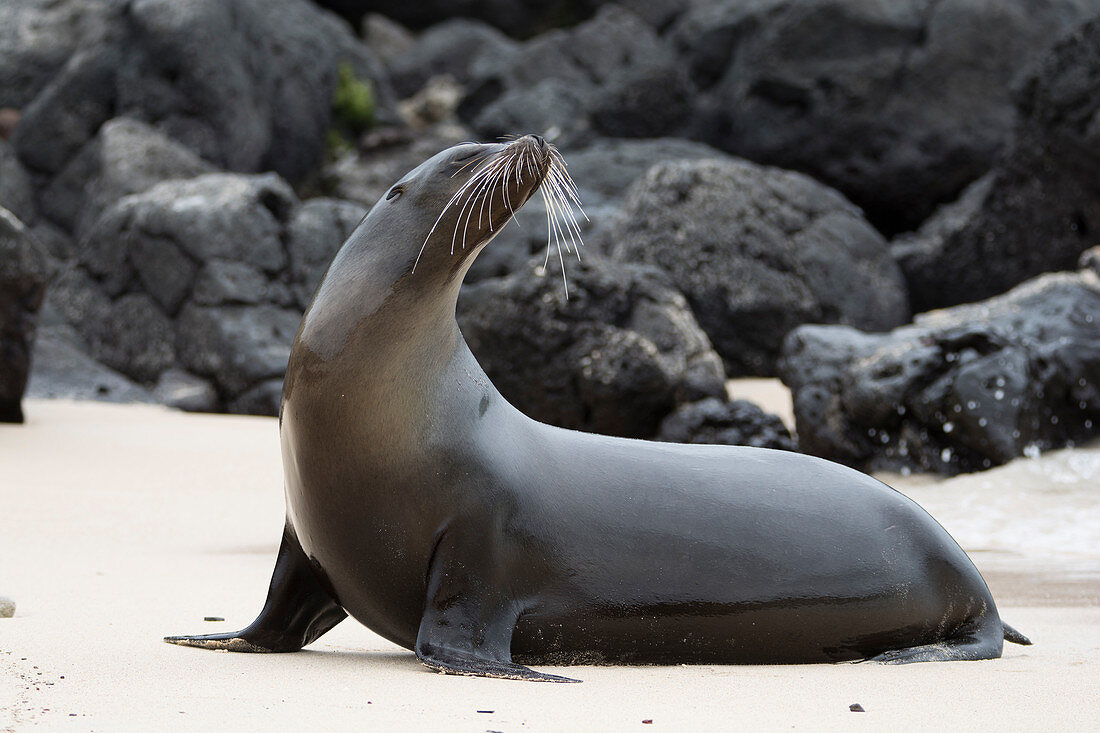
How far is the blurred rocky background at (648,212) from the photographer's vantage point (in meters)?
9.43

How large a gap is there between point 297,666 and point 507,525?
64 cm

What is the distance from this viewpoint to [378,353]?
3184 millimetres

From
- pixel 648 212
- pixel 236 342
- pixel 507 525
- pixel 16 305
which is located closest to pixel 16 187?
pixel 236 342

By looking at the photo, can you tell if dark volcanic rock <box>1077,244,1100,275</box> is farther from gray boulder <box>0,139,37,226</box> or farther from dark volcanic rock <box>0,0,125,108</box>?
dark volcanic rock <box>0,0,125,108</box>

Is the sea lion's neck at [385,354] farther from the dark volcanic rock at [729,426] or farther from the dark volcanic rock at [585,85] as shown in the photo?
the dark volcanic rock at [585,85]

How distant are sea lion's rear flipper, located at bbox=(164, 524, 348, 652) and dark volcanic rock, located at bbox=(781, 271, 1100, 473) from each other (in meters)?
6.39

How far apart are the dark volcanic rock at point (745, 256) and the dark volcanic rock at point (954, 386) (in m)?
3.96

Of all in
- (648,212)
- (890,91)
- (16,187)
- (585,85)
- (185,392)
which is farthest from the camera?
(585,85)

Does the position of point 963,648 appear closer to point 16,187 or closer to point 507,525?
point 507,525

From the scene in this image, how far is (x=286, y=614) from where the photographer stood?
→ 3.41 metres

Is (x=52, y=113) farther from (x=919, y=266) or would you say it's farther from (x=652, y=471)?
(x=652, y=471)

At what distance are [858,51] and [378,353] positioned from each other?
20335 millimetres

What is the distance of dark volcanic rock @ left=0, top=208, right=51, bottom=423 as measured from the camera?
8.57 meters

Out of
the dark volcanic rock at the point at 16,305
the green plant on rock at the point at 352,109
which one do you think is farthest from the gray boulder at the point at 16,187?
the dark volcanic rock at the point at 16,305
